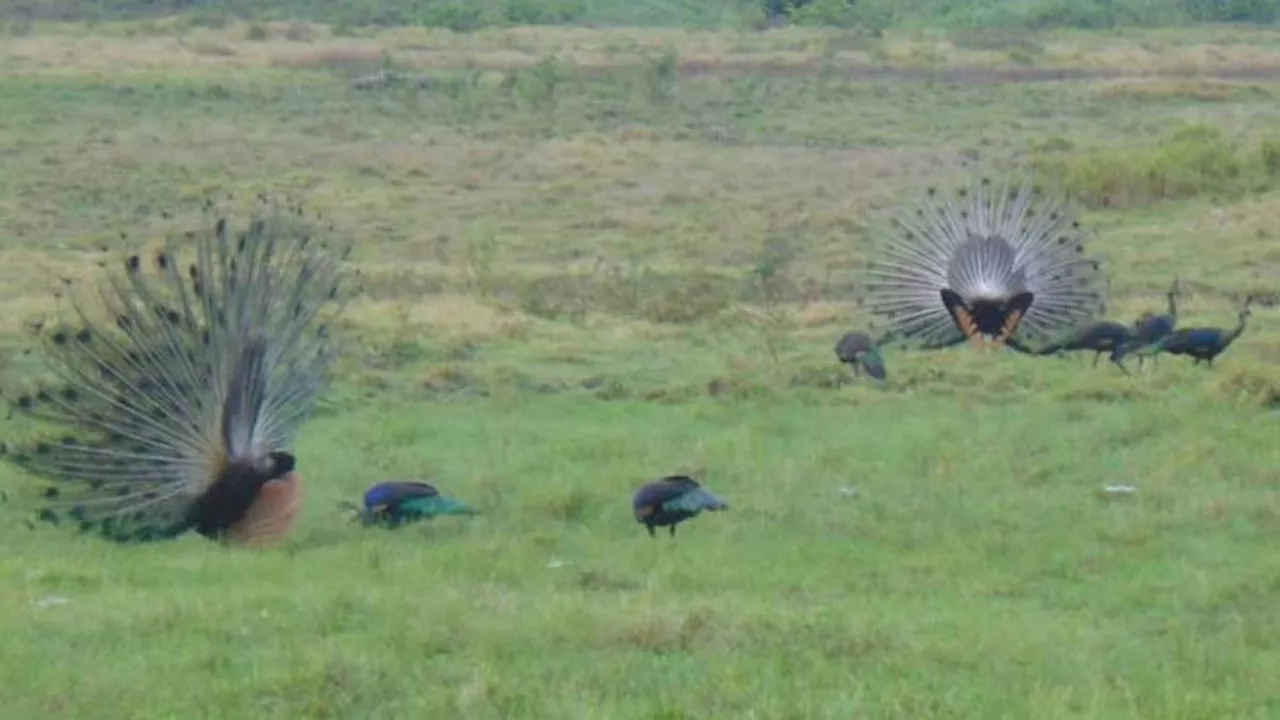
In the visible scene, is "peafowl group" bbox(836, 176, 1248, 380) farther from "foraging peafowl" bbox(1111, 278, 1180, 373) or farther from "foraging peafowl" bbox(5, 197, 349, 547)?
"foraging peafowl" bbox(5, 197, 349, 547)

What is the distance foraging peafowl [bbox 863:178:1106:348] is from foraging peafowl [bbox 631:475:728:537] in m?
5.60

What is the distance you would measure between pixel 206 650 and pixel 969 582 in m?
3.00

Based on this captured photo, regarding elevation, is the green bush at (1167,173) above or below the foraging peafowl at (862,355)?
above

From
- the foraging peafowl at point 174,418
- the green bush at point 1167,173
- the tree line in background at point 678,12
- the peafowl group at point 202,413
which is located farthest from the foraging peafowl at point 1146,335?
the tree line in background at point 678,12

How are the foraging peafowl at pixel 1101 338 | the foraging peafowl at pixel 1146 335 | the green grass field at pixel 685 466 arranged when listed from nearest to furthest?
the green grass field at pixel 685 466
the foraging peafowl at pixel 1146 335
the foraging peafowl at pixel 1101 338

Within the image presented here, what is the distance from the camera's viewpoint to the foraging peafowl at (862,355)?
1295 centimetres

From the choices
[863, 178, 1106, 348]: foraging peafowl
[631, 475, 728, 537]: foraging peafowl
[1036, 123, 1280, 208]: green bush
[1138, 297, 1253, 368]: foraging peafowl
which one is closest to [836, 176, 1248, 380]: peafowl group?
[863, 178, 1106, 348]: foraging peafowl

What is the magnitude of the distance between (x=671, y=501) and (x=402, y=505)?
3.86 ft

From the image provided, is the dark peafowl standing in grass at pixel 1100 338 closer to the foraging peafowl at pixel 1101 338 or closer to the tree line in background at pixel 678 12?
the foraging peafowl at pixel 1101 338

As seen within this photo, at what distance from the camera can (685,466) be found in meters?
10.5

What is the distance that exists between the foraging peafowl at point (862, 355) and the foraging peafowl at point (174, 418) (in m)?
4.71

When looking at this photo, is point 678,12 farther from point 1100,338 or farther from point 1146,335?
point 1146,335

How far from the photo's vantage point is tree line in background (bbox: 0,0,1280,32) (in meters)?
54.6

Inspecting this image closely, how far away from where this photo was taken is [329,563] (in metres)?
8.44
